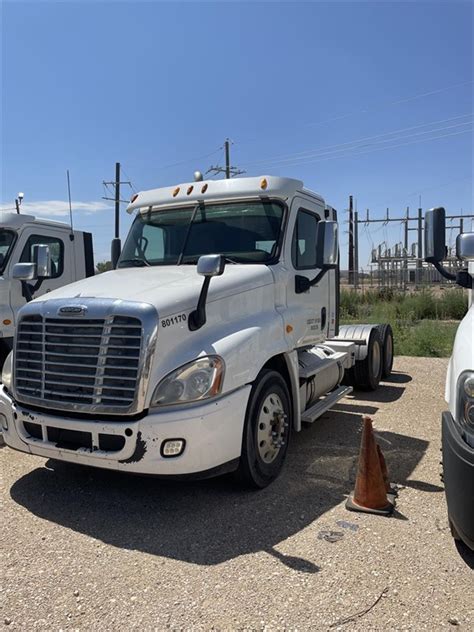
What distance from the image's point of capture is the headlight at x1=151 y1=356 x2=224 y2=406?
3916 millimetres

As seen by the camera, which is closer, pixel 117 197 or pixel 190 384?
pixel 190 384

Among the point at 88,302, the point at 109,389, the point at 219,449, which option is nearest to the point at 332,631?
the point at 219,449

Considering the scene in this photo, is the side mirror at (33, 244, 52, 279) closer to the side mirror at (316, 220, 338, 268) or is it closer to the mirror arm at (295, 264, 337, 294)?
the mirror arm at (295, 264, 337, 294)

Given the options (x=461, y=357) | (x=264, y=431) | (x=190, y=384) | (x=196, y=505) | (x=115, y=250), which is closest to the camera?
(x=461, y=357)

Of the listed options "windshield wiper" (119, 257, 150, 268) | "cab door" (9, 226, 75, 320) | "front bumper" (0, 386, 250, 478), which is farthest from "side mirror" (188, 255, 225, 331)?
"cab door" (9, 226, 75, 320)

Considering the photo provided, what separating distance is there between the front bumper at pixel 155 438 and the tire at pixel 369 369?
15.5ft

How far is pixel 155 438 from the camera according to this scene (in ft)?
12.5

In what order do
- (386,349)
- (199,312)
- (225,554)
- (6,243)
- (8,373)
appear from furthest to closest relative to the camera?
1. (386,349)
2. (6,243)
3. (8,373)
4. (199,312)
5. (225,554)

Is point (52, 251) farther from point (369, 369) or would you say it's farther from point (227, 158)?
point (227, 158)

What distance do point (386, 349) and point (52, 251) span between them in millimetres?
6018

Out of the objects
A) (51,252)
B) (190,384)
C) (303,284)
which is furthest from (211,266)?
(51,252)

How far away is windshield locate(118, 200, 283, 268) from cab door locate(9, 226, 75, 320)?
3.77 meters

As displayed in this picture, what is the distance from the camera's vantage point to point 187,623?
2.91 m

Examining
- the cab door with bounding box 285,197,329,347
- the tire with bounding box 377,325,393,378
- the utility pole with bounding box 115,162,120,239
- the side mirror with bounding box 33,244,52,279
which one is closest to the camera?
the cab door with bounding box 285,197,329,347
